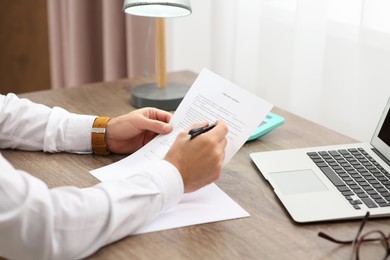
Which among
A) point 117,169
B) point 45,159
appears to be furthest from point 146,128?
point 45,159

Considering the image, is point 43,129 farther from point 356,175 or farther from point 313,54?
point 313,54

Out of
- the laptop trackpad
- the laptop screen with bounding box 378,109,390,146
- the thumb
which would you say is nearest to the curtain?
the laptop screen with bounding box 378,109,390,146

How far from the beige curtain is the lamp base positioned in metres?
0.53

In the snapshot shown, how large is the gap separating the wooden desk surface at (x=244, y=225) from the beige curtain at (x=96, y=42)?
900 mm

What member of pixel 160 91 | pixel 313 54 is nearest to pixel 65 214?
pixel 160 91

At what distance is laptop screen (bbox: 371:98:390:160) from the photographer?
3.65 feet

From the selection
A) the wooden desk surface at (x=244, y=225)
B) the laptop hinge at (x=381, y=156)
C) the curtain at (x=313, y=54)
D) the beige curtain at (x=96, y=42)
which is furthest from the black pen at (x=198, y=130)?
the beige curtain at (x=96, y=42)

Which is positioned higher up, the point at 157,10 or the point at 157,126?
the point at 157,10

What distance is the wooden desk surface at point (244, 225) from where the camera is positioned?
0.87 m

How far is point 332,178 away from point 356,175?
42mm

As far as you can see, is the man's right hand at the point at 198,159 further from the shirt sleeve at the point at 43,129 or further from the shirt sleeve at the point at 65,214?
the shirt sleeve at the point at 43,129

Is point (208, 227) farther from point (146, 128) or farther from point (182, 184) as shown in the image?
point (146, 128)

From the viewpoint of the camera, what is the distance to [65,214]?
2.78ft

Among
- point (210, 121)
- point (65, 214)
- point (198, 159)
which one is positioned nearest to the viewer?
point (65, 214)
